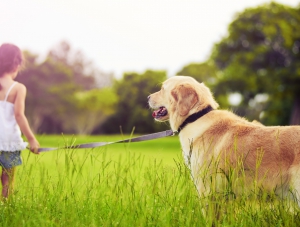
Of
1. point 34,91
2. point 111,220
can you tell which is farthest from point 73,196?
point 34,91

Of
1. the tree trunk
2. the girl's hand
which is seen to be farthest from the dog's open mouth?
the tree trunk

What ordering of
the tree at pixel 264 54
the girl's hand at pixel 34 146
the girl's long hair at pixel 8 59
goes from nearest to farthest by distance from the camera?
1. the girl's hand at pixel 34 146
2. the girl's long hair at pixel 8 59
3. the tree at pixel 264 54

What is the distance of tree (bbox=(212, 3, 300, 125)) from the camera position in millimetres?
30516

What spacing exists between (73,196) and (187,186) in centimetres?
129

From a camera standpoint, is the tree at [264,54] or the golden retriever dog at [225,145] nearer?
the golden retriever dog at [225,145]

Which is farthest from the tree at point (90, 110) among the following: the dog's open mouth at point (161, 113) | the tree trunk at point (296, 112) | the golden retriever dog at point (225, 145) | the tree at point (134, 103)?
the golden retriever dog at point (225, 145)

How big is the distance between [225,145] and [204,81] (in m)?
47.0

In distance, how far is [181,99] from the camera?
5004 millimetres

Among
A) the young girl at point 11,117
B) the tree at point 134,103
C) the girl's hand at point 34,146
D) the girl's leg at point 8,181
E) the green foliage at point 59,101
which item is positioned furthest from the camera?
the green foliage at point 59,101

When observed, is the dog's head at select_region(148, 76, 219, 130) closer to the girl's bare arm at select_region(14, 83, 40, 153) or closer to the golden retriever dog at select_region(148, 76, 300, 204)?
the golden retriever dog at select_region(148, 76, 300, 204)

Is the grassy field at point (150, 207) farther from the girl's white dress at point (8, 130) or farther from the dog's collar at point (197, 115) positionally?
the girl's white dress at point (8, 130)

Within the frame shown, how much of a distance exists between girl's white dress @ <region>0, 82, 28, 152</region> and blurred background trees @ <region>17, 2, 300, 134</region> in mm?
693

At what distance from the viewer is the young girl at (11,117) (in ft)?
18.0

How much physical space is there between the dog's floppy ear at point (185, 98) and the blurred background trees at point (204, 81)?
34.1 inches
